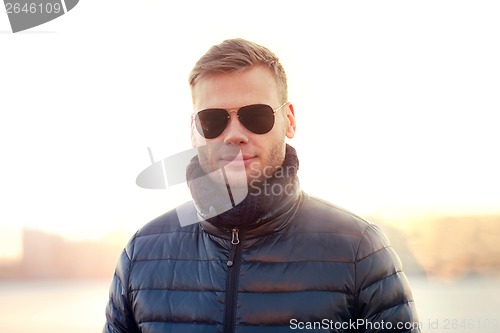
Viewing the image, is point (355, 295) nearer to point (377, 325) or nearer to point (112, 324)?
point (377, 325)

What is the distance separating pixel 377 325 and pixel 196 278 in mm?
811

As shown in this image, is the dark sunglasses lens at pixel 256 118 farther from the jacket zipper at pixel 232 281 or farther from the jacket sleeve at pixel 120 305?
the jacket sleeve at pixel 120 305

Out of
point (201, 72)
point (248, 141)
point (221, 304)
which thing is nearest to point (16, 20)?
point (201, 72)

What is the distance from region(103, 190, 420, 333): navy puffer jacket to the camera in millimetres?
2143

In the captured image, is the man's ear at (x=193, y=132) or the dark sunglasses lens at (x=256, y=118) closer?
the dark sunglasses lens at (x=256, y=118)

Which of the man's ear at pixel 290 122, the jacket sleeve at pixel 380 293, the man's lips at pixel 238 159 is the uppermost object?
the man's ear at pixel 290 122

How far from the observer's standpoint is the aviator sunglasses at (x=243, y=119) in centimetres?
242

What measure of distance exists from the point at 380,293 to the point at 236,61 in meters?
1.24

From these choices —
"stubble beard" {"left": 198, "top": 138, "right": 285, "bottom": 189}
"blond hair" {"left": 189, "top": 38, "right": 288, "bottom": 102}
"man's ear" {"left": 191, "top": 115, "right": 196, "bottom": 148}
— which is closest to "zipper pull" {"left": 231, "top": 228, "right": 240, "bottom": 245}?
"stubble beard" {"left": 198, "top": 138, "right": 285, "bottom": 189}

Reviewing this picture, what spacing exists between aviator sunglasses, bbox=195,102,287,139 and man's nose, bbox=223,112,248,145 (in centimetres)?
2

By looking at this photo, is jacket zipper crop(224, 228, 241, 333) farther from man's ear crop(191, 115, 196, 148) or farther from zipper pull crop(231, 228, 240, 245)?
man's ear crop(191, 115, 196, 148)

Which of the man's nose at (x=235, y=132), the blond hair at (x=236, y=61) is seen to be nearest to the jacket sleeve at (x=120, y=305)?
the man's nose at (x=235, y=132)

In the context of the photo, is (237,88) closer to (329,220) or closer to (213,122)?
(213,122)

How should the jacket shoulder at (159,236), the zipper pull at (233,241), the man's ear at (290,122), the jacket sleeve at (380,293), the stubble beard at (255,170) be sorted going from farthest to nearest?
the man's ear at (290,122) → the jacket shoulder at (159,236) → the stubble beard at (255,170) → the zipper pull at (233,241) → the jacket sleeve at (380,293)
